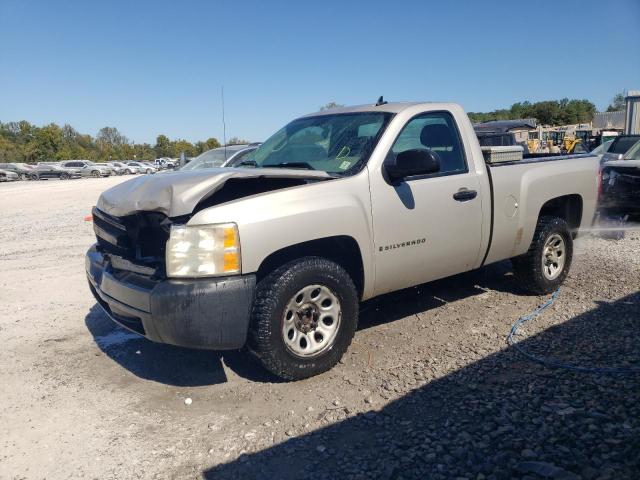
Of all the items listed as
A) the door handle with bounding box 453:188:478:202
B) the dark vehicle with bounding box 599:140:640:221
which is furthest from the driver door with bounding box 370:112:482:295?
the dark vehicle with bounding box 599:140:640:221

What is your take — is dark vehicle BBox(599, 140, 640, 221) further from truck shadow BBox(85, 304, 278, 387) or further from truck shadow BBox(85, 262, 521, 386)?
truck shadow BBox(85, 304, 278, 387)

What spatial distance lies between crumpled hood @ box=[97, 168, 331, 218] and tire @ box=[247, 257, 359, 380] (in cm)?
67

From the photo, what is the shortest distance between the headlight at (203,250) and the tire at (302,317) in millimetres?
364

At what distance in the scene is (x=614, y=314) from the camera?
4.78 m

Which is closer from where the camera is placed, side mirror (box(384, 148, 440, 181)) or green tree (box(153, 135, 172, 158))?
side mirror (box(384, 148, 440, 181))

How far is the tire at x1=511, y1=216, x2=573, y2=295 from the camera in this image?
17.5 feet

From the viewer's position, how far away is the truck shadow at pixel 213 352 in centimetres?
402

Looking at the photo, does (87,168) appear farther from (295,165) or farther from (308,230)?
(308,230)

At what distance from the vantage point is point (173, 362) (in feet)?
13.9

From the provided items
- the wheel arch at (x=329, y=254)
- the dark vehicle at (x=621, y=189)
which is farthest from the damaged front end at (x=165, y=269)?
the dark vehicle at (x=621, y=189)

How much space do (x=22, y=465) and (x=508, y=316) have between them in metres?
4.05

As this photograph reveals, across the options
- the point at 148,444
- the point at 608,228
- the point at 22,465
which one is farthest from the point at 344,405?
the point at 608,228

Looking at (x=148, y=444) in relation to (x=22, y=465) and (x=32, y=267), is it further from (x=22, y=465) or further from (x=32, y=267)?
(x=32, y=267)

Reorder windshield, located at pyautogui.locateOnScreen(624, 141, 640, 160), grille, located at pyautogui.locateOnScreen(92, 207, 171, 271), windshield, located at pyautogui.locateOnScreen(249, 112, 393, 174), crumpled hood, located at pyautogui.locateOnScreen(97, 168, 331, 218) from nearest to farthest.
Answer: crumpled hood, located at pyautogui.locateOnScreen(97, 168, 331, 218) → grille, located at pyautogui.locateOnScreen(92, 207, 171, 271) → windshield, located at pyautogui.locateOnScreen(249, 112, 393, 174) → windshield, located at pyautogui.locateOnScreen(624, 141, 640, 160)
